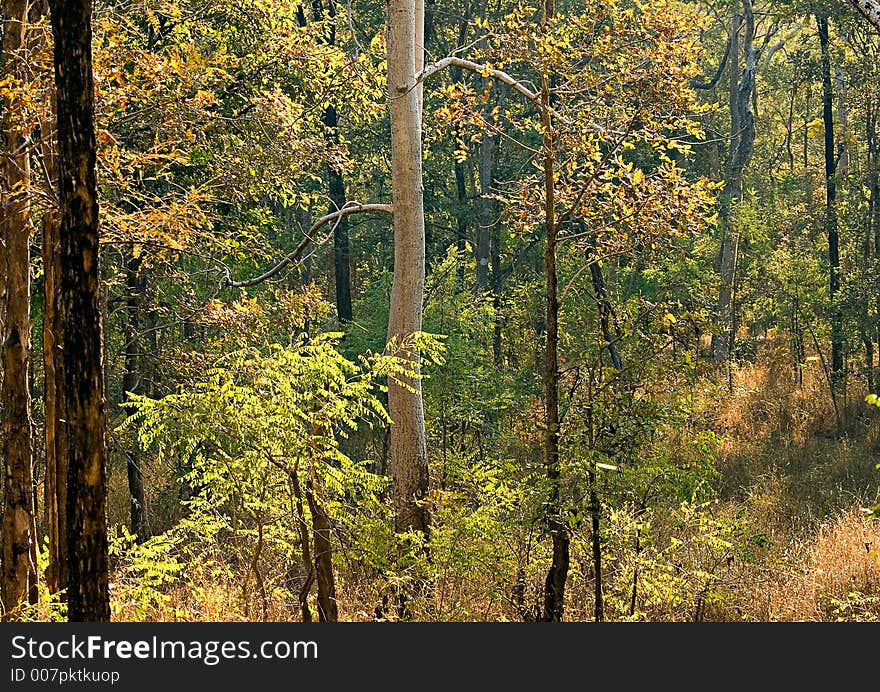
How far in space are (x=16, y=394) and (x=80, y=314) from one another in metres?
2.81

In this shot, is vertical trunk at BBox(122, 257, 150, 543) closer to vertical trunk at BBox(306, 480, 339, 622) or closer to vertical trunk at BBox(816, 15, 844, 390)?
vertical trunk at BBox(306, 480, 339, 622)

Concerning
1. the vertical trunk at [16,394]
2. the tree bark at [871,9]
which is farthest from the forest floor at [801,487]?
the vertical trunk at [16,394]

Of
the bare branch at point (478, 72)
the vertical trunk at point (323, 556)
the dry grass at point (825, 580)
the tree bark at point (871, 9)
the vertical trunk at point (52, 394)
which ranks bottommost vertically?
the dry grass at point (825, 580)

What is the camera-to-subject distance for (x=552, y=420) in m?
7.70

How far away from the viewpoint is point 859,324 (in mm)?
16938

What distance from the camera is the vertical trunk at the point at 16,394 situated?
6.57 metres

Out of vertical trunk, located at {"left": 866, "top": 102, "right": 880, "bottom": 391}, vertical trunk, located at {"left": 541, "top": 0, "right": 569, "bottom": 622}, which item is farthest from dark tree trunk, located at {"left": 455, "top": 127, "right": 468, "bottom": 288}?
vertical trunk, located at {"left": 541, "top": 0, "right": 569, "bottom": 622}

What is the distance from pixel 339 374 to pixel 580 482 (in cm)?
184

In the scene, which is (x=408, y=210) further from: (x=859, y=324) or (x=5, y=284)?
(x=859, y=324)

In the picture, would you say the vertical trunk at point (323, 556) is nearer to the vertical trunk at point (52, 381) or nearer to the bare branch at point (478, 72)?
the vertical trunk at point (52, 381)

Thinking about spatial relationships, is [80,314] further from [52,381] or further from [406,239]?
[406,239]

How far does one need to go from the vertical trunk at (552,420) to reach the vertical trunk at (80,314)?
3795mm

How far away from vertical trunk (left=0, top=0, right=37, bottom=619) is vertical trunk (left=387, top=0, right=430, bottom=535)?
Answer: 3467 mm

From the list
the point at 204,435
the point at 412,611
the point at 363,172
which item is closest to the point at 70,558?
the point at 204,435
